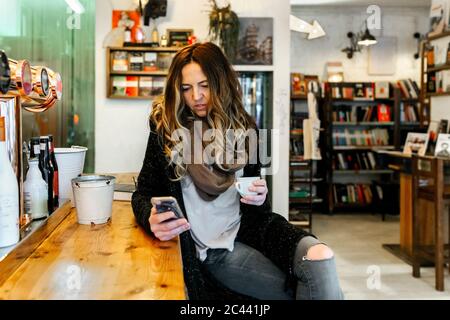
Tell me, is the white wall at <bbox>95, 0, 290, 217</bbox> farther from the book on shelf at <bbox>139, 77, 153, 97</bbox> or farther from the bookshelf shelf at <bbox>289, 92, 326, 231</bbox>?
the bookshelf shelf at <bbox>289, 92, 326, 231</bbox>

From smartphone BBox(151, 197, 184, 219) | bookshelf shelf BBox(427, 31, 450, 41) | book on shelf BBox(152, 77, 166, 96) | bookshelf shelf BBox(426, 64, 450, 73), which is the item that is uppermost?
bookshelf shelf BBox(427, 31, 450, 41)

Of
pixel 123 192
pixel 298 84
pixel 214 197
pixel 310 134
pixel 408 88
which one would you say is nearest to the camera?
pixel 214 197

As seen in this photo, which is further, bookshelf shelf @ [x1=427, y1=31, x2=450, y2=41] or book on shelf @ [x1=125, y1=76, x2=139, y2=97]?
book on shelf @ [x1=125, y1=76, x2=139, y2=97]

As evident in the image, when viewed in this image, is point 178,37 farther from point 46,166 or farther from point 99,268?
point 99,268

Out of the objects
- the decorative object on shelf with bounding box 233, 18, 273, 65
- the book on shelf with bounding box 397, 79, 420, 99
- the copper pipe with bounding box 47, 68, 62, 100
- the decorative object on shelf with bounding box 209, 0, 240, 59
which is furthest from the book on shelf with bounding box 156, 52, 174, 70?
the book on shelf with bounding box 397, 79, 420, 99

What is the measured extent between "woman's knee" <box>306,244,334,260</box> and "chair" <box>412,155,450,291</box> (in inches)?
79.1

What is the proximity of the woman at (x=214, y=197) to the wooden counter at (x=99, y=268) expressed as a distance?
0.11m

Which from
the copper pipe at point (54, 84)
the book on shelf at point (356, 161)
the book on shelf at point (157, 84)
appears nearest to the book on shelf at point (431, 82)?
the book on shelf at point (356, 161)

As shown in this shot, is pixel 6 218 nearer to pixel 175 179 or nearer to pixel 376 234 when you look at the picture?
pixel 175 179

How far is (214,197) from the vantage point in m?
1.25

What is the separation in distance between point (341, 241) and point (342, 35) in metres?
2.84

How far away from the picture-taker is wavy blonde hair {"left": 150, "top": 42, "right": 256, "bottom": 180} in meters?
1.27

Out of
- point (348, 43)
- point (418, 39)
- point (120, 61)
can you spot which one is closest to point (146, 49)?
point (120, 61)

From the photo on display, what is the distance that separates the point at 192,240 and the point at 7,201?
0.48m
